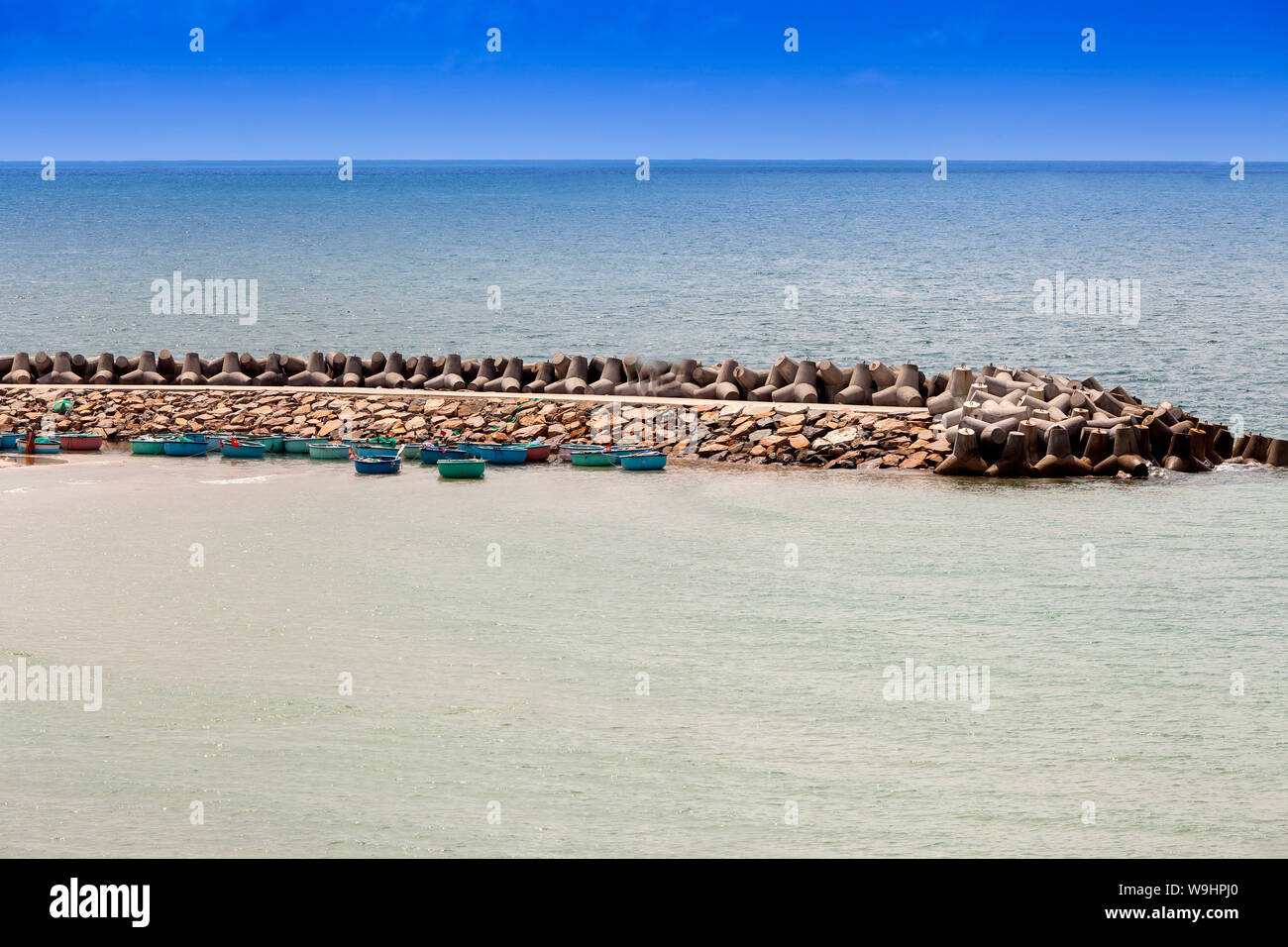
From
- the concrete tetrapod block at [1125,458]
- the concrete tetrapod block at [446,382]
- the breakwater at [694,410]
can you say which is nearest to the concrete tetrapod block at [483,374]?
the breakwater at [694,410]

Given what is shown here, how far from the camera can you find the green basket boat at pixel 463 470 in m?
35.9

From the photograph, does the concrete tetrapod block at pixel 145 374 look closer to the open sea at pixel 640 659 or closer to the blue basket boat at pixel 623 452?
the open sea at pixel 640 659

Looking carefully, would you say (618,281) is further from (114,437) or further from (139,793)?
(139,793)

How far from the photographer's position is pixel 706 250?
14275 centimetres

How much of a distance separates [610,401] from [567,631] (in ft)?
56.9

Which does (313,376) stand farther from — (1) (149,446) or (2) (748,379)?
(2) (748,379)

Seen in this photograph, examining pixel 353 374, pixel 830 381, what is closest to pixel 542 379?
pixel 353 374

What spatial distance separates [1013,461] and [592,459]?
34.3 feet

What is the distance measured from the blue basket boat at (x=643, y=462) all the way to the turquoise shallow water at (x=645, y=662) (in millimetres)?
555

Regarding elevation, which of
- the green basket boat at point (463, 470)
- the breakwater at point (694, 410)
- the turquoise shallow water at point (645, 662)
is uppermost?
the breakwater at point (694, 410)
